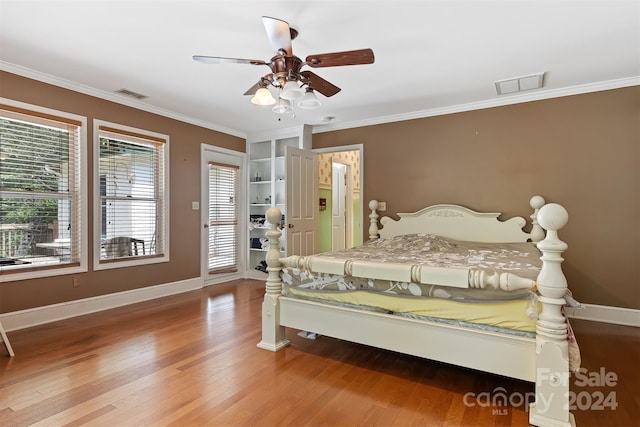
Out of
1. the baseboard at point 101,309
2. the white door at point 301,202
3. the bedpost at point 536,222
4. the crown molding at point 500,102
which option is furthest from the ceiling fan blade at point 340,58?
the baseboard at point 101,309

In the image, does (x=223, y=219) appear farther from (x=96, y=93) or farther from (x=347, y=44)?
(x=347, y=44)

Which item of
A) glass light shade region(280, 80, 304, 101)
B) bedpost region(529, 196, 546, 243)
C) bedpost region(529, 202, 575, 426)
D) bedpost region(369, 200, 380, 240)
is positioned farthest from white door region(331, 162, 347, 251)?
bedpost region(529, 202, 575, 426)

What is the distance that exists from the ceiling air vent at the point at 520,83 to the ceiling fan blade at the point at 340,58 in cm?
195

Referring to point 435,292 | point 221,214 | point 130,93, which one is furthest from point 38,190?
point 435,292

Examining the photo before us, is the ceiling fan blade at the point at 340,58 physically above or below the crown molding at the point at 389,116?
below

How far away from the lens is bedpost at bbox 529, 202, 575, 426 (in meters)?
1.69

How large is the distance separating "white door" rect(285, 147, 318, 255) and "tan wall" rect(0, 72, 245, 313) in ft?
4.52

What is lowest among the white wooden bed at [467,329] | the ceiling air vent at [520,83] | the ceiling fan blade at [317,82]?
the white wooden bed at [467,329]

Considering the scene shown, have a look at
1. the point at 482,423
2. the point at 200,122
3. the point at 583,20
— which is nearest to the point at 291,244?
the point at 200,122

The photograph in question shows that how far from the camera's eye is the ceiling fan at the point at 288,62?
2131mm

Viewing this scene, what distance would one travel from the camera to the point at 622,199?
3404mm

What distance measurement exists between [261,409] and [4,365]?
76.9 inches

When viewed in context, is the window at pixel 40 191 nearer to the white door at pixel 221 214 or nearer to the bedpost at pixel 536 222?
the white door at pixel 221 214

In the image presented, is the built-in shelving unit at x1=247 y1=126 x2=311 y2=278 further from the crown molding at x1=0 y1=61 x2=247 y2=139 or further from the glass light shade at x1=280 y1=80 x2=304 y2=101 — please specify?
the glass light shade at x1=280 y1=80 x2=304 y2=101
